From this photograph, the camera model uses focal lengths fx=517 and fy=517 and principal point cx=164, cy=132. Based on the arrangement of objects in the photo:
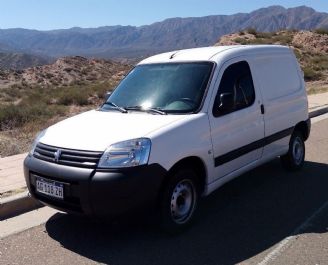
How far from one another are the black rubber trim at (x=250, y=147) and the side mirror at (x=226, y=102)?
51 cm

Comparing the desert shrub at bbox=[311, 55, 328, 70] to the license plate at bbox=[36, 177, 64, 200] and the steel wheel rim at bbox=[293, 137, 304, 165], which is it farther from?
the license plate at bbox=[36, 177, 64, 200]

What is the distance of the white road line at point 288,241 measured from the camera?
4.79 m

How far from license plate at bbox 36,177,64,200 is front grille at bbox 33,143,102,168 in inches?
8.3

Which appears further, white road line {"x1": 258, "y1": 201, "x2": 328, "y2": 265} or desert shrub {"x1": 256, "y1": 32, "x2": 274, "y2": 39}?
desert shrub {"x1": 256, "y1": 32, "x2": 274, "y2": 39}

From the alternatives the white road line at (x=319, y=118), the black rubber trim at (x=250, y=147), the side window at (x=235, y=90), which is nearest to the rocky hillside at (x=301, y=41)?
the white road line at (x=319, y=118)

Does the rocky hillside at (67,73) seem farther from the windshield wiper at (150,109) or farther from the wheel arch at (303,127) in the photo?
the windshield wiper at (150,109)

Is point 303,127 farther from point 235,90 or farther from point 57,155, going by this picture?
point 57,155

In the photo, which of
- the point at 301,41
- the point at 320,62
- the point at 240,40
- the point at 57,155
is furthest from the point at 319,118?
the point at 240,40

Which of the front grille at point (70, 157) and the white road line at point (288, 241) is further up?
the front grille at point (70, 157)

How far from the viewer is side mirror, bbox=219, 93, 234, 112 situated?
226 inches

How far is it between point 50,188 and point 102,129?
79cm

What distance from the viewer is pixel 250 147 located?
20.9 feet

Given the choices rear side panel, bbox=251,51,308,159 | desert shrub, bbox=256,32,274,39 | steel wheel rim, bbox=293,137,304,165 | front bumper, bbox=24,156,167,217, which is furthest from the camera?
desert shrub, bbox=256,32,274,39

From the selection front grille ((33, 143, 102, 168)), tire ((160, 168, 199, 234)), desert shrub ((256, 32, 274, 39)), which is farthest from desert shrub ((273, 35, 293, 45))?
front grille ((33, 143, 102, 168))
